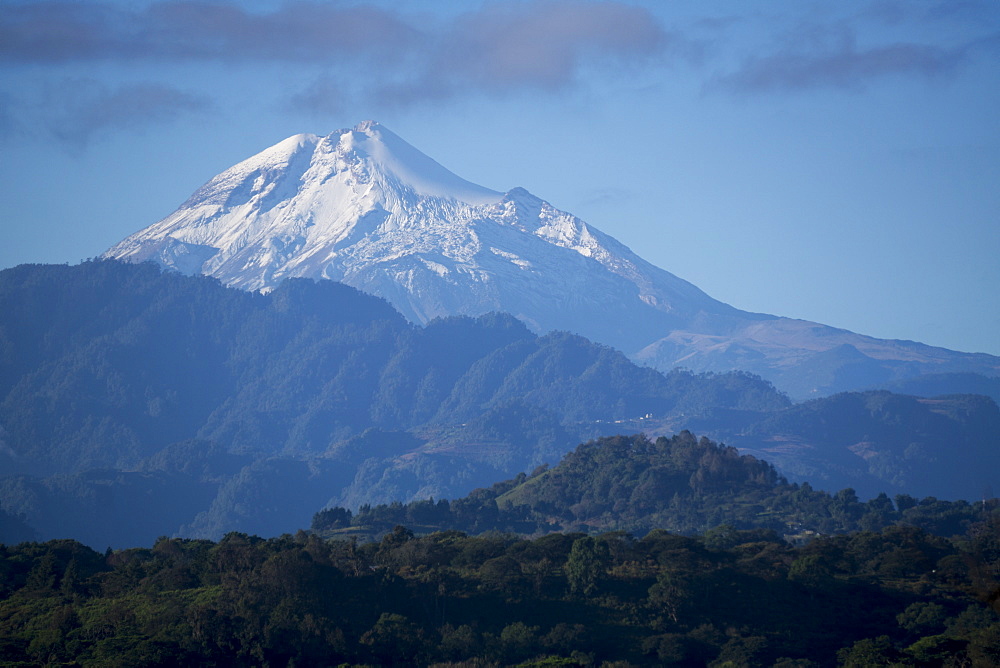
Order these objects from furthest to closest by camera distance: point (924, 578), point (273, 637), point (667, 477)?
point (667, 477) < point (924, 578) < point (273, 637)

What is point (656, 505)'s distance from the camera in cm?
15200

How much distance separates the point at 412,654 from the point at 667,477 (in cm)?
9976

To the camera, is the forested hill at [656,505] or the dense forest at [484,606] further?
the forested hill at [656,505]

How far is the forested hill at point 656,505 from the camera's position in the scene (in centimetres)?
13388

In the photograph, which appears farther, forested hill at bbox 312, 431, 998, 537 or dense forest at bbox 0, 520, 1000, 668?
forested hill at bbox 312, 431, 998, 537

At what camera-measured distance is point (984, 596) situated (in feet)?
90.1

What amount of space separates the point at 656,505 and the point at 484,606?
87947 mm

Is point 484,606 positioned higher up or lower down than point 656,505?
higher up

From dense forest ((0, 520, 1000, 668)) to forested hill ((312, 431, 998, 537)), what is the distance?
180 ft

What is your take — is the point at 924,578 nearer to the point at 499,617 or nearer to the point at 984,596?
the point at 499,617

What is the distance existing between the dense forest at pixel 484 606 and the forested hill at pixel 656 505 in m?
54.8

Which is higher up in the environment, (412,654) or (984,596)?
(984,596)

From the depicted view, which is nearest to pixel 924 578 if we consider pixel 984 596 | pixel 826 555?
pixel 826 555

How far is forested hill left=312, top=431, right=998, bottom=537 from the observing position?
134m
